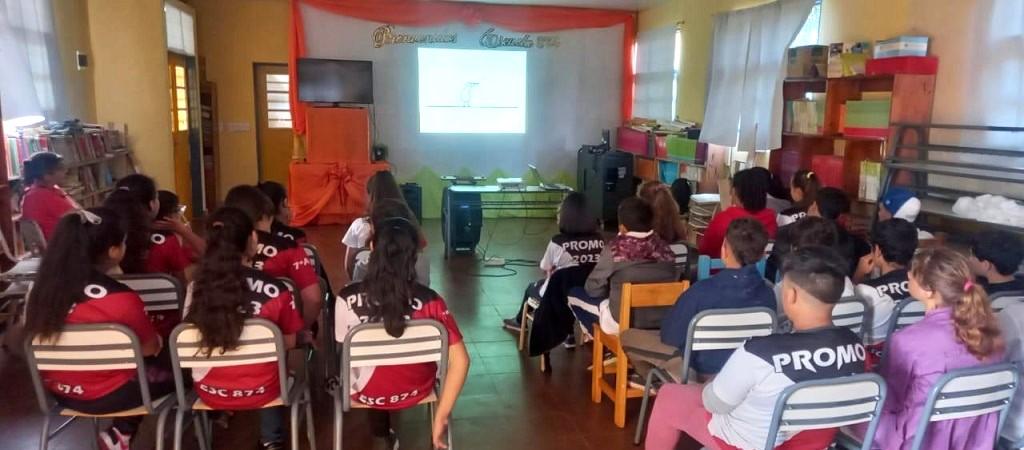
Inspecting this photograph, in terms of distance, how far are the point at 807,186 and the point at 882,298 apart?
1927 mm

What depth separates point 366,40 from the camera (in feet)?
29.0

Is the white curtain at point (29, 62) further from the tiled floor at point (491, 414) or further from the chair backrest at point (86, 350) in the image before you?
the chair backrest at point (86, 350)

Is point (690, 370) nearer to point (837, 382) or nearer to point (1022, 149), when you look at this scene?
point (837, 382)

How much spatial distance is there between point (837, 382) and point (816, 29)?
4916mm

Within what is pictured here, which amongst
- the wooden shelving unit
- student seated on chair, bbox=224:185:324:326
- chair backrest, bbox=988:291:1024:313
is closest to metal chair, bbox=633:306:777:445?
chair backrest, bbox=988:291:1024:313

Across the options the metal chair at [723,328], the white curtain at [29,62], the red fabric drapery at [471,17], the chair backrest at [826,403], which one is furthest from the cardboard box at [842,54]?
the white curtain at [29,62]

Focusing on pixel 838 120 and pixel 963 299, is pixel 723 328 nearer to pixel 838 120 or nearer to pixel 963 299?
pixel 963 299

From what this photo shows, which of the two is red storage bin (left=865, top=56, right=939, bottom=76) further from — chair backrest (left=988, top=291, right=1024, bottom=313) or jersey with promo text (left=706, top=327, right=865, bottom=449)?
jersey with promo text (left=706, top=327, right=865, bottom=449)

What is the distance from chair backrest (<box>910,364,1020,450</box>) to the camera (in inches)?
79.3

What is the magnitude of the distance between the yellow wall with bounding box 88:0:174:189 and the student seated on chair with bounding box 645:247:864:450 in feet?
22.2

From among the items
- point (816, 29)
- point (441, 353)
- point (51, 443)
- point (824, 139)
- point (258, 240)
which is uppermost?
point (816, 29)

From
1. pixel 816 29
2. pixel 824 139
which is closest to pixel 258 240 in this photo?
pixel 824 139

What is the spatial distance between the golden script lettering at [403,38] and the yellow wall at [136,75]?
2605 mm

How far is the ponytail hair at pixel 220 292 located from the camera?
7.07 feet
